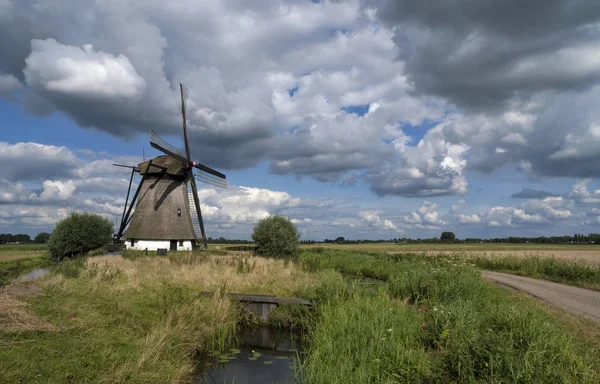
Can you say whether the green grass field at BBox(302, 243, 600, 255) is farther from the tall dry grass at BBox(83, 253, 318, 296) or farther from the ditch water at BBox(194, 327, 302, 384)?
the ditch water at BBox(194, 327, 302, 384)

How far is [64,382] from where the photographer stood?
229 inches

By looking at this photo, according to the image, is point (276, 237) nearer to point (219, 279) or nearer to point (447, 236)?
point (219, 279)

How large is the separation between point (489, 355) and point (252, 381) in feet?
16.0

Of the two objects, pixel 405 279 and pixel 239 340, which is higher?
pixel 405 279

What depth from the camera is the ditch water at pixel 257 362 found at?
8031 mm

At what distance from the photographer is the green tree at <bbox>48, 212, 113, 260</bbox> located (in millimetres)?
35656

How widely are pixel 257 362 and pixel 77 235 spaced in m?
34.5

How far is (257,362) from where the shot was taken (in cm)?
916

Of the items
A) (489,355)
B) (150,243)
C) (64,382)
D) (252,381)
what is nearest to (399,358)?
(489,355)

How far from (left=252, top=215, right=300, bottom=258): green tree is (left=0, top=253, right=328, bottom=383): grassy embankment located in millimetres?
20032

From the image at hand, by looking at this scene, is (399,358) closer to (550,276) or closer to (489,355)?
(489,355)

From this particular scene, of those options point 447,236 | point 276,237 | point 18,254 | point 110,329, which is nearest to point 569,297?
point 110,329

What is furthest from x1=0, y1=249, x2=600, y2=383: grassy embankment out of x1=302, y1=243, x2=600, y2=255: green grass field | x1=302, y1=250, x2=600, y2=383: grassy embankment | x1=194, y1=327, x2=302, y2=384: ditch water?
x1=302, y1=243, x2=600, y2=255: green grass field

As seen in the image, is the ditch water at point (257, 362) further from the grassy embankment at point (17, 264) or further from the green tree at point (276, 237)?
the green tree at point (276, 237)
